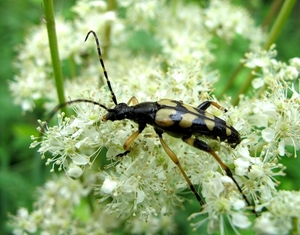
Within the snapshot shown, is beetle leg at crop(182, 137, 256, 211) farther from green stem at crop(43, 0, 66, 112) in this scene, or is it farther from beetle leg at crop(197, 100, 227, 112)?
Result: green stem at crop(43, 0, 66, 112)

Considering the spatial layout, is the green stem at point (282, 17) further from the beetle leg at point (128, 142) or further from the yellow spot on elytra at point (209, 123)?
the beetle leg at point (128, 142)

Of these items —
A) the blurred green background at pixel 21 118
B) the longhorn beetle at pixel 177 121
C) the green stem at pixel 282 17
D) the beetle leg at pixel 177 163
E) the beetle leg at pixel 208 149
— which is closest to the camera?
the beetle leg at pixel 208 149

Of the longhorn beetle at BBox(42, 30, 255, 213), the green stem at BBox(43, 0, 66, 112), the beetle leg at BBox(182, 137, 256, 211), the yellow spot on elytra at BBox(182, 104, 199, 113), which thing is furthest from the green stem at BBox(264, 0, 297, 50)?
the green stem at BBox(43, 0, 66, 112)

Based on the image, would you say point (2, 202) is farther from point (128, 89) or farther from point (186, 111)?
point (186, 111)

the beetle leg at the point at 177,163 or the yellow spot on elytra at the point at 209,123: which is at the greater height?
the yellow spot on elytra at the point at 209,123

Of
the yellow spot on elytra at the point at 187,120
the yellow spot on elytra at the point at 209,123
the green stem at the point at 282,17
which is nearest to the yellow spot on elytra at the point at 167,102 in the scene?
the yellow spot on elytra at the point at 187,120
